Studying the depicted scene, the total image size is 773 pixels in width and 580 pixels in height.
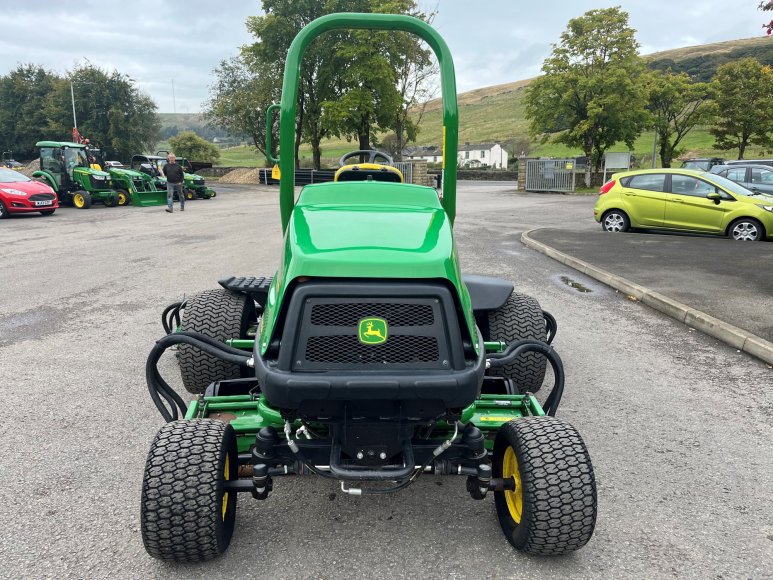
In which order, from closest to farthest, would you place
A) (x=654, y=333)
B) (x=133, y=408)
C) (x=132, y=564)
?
(x=132, y=564) < (x=133, y=408) < (x=654, y=333)

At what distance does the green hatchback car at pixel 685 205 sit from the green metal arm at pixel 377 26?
11367 millimetres

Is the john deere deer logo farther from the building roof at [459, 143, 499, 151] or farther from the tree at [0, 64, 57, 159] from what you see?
the building roof at [459, 143, 499, 151]

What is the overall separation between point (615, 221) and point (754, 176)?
434 cm

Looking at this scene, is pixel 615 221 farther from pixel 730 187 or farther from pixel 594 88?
pixel 594 88

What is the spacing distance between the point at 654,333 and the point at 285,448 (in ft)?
15.9

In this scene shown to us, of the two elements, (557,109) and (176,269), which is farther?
(557,109)

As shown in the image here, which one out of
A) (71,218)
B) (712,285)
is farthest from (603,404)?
(71,218)

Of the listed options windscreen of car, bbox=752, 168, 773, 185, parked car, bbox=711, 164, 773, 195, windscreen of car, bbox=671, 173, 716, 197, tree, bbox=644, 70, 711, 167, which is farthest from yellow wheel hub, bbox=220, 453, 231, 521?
tree, bbox=644, 70, 711, 167

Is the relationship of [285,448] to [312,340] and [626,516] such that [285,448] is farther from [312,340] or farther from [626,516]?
[626,516]

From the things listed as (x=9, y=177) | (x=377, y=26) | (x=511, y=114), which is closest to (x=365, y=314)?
(x=377, y=26)

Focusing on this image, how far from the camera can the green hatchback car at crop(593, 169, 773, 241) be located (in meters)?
12.3

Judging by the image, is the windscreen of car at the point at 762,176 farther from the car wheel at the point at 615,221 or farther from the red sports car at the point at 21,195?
the red sports car at the point at 21,195

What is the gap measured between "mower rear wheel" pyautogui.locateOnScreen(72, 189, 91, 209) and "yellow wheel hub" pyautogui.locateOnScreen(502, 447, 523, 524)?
22.6 meters

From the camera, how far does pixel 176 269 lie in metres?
9.59
